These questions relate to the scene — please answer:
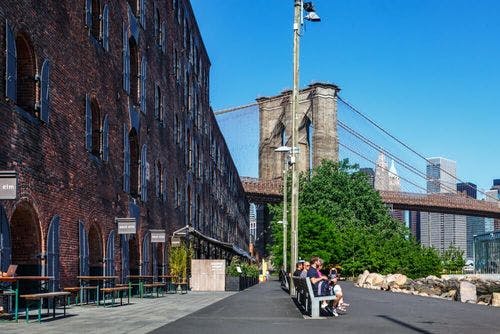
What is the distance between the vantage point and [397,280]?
4369 centimetres

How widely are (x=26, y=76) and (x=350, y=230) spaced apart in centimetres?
5109

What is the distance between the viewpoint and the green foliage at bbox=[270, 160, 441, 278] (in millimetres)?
59531

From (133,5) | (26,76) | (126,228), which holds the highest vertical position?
(133,5)

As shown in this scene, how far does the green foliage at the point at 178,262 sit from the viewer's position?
33.3 m

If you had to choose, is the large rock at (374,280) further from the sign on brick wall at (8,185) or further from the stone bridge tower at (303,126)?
the stone bridge tower at (303,126)

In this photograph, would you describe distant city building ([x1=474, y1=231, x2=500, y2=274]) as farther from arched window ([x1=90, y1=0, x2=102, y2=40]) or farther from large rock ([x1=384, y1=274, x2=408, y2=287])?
arched window ([x1=90, y1=0, x2=102, y2=40])

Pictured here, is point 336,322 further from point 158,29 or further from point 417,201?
point 417,201

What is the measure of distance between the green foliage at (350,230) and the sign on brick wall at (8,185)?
156ft

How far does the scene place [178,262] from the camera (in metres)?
33.6

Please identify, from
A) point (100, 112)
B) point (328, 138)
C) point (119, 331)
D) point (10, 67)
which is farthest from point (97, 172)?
point (328, 138)

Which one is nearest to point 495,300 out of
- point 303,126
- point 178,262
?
point 178,262

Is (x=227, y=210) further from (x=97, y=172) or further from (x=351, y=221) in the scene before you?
(x=97, y=172)

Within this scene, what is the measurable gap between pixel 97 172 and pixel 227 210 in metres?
45.2

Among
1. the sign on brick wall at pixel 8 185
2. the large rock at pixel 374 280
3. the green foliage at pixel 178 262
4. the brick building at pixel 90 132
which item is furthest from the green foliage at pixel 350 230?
the sign on brick wall at pixel 8 185
